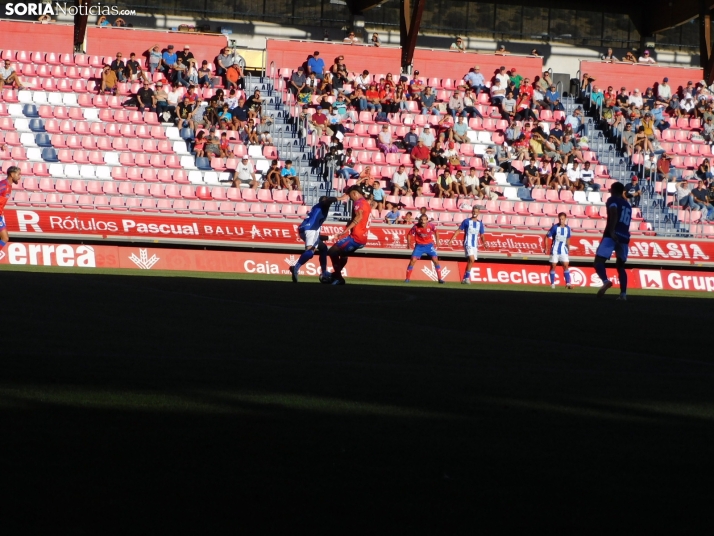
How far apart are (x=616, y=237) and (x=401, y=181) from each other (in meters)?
12.5

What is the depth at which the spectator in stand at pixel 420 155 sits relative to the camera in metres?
34.4

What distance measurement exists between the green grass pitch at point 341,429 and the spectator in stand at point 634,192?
2408cm

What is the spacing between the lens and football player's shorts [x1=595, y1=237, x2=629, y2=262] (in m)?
21.0

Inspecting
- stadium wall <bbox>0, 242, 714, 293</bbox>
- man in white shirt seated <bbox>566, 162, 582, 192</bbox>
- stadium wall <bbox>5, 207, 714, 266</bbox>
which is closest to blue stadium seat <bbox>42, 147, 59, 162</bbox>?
stadium wall <bbox>5, 207, 714, 266</bbox>

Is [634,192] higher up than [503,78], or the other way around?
[503,78]

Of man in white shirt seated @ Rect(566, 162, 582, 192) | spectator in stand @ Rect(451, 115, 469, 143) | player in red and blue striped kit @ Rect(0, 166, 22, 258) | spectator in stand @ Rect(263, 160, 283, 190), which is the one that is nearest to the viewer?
player in red and blue striped kit @ Rect(0, 166, 22, 258)

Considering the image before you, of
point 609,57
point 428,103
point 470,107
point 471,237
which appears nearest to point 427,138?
point 428,103

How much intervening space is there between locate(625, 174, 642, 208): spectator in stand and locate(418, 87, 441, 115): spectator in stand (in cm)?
629

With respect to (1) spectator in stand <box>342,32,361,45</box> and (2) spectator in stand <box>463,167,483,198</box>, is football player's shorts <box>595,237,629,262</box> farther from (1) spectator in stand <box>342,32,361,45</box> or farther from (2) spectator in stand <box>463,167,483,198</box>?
(1) spectator in stand <box>342,32,361,45</box>

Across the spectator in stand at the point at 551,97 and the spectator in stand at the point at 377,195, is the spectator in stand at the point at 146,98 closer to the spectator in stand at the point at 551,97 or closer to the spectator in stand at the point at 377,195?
the spectator in stand at the point at 377,195

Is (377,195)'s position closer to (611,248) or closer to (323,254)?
(323,254)

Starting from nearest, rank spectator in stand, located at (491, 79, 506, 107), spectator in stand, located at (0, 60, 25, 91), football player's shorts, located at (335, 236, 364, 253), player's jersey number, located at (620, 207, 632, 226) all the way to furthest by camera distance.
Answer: player's jersey number, located at (620, 207, 632, 226) < football player's shorts, located at (335, 236, 364, 253) < spectator in stand, located at (0, 60, 25, 91) < spectator in stand, located at (491, 79, 506, 107)

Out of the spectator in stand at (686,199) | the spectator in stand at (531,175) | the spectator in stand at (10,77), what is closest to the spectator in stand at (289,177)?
the spectator in stand at (531,175)

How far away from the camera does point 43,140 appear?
103 feet
